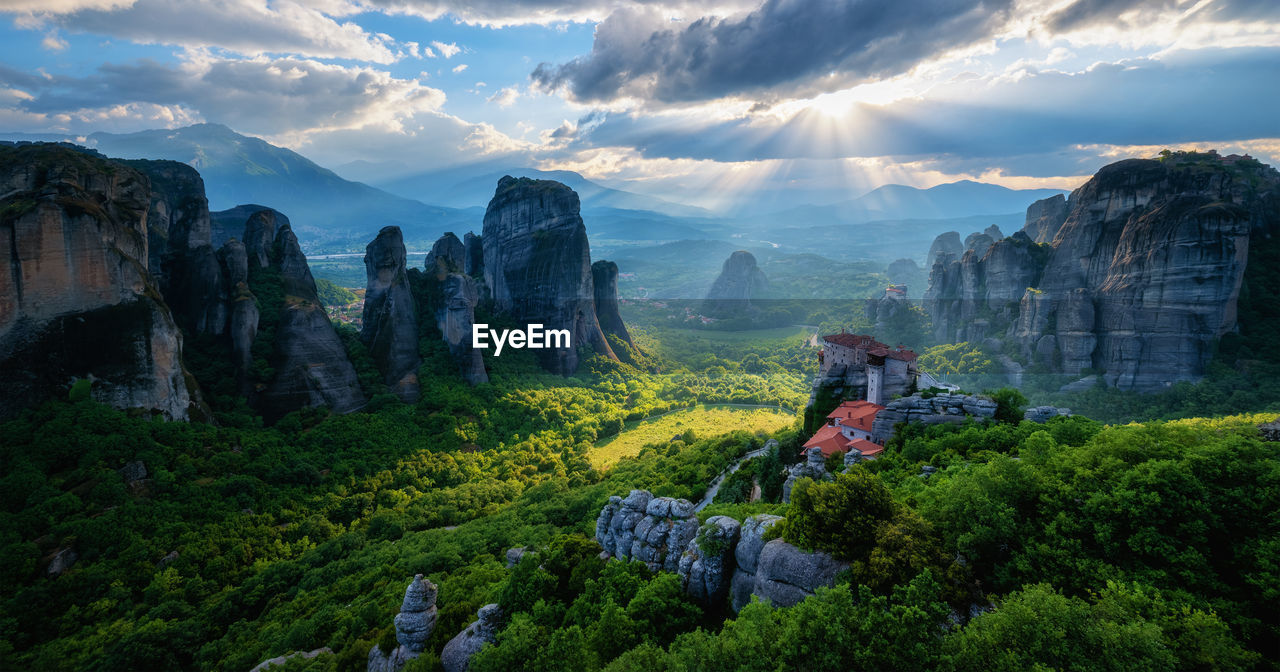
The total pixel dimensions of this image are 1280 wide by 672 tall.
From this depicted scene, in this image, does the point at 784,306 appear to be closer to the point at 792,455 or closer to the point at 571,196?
the point at 571,196

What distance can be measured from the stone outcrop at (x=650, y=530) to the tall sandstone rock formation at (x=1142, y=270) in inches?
2394

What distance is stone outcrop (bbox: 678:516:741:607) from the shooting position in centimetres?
1742

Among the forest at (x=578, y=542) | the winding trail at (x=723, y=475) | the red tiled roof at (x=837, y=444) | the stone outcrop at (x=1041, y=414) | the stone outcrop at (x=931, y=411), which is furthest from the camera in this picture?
the winding trail at (x=723, y=475)

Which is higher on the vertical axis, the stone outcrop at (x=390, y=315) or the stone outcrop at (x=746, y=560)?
the stone outcrop at (x=390, y=315)

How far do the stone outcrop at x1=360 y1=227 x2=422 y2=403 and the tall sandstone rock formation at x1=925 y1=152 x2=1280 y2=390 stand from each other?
78390 millimetres

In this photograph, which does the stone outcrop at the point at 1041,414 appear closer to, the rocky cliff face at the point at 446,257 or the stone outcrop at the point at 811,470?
the stone outcrop at the point at 811,470

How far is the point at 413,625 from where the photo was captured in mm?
19359

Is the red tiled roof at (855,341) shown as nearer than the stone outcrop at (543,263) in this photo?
Yes

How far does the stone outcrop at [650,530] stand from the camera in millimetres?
19641

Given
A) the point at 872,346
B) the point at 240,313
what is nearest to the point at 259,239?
the point at 240,313

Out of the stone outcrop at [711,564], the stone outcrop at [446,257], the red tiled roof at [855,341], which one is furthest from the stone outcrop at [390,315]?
the red tiled roof at [855,341]

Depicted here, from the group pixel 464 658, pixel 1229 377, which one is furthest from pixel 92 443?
pixel 1229 377

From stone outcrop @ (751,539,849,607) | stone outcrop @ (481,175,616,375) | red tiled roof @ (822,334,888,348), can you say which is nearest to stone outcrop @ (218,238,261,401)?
stone outcrop @ (481,175,616,375)

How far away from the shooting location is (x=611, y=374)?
79.3 meters
